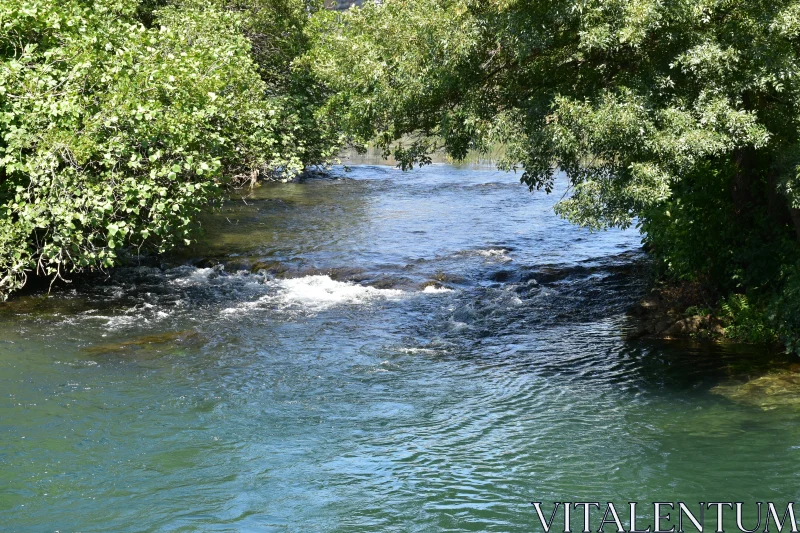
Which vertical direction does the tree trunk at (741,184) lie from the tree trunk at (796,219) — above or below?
above

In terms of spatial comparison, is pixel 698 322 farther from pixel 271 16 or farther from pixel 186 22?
pixel 271 16

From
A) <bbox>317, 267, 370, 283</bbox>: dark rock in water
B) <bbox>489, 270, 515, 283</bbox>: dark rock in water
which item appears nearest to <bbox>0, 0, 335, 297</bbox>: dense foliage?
<bbox>317, 267, 370, 283</bbox>: dark rock in water

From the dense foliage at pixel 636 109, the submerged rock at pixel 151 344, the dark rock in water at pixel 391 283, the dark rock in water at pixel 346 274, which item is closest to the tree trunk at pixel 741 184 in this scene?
the dense foliage at pixel 636 109

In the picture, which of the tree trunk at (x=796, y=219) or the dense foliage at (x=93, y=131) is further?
the dense foliage at (x=93, y=131)

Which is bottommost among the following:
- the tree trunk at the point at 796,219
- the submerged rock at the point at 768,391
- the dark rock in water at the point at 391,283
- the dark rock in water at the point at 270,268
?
the submerged rock at the point at 768,391

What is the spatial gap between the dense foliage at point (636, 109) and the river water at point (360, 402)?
6.55 feet

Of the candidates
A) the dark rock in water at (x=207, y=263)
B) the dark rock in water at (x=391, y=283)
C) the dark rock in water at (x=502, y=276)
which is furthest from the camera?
the dark rock in water at (x=207, y=263)

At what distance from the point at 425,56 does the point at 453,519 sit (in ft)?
25.4

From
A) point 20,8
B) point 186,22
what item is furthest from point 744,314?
point 186,22

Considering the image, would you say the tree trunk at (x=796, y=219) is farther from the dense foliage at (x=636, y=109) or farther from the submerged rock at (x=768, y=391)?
the submerged rock at (x=768, y=391)

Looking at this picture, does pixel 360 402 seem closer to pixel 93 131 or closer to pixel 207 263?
pixel 93 131

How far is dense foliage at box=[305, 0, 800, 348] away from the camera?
417 inches

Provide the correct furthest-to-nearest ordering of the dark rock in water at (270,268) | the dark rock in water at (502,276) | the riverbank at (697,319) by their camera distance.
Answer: the dark rock in water at (270,268) < the dark rock in water at (502,276) < the riverbank at (697,319)

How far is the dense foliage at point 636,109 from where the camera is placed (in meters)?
10.6
